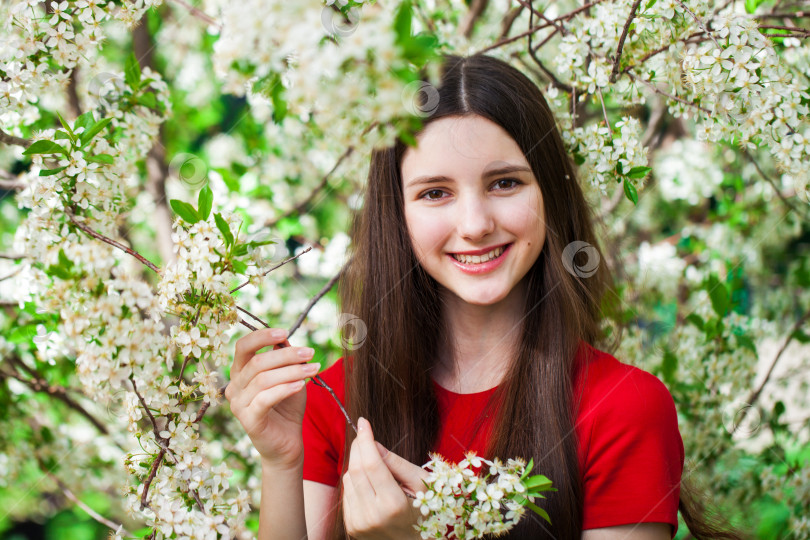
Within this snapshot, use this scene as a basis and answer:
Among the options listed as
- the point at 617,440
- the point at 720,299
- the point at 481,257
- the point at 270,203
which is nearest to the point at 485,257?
the point at 481,257

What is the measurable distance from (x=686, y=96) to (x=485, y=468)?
99cm

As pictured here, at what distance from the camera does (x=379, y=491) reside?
1206 mm

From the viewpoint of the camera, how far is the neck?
1.73 meters

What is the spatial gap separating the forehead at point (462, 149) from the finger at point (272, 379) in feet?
1.74

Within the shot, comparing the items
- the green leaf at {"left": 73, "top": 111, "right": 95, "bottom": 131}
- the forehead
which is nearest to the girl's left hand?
the forehead

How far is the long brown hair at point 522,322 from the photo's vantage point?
1.56m

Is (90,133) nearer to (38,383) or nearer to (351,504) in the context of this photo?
(351,504)

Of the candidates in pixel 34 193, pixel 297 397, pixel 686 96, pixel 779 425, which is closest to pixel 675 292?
pixel 779 425

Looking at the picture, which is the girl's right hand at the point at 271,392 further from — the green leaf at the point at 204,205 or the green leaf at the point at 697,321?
the green leaf at the point at 697,321

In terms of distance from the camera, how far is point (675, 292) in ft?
12.0

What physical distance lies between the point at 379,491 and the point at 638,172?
3.06 feet

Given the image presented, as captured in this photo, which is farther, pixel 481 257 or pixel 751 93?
pixel 481 257

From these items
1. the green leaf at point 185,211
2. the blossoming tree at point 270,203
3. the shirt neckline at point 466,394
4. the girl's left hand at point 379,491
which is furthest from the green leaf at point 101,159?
the shirt neckline at point 466,394

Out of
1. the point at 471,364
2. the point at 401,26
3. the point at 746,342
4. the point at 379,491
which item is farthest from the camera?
the point at 746,342
